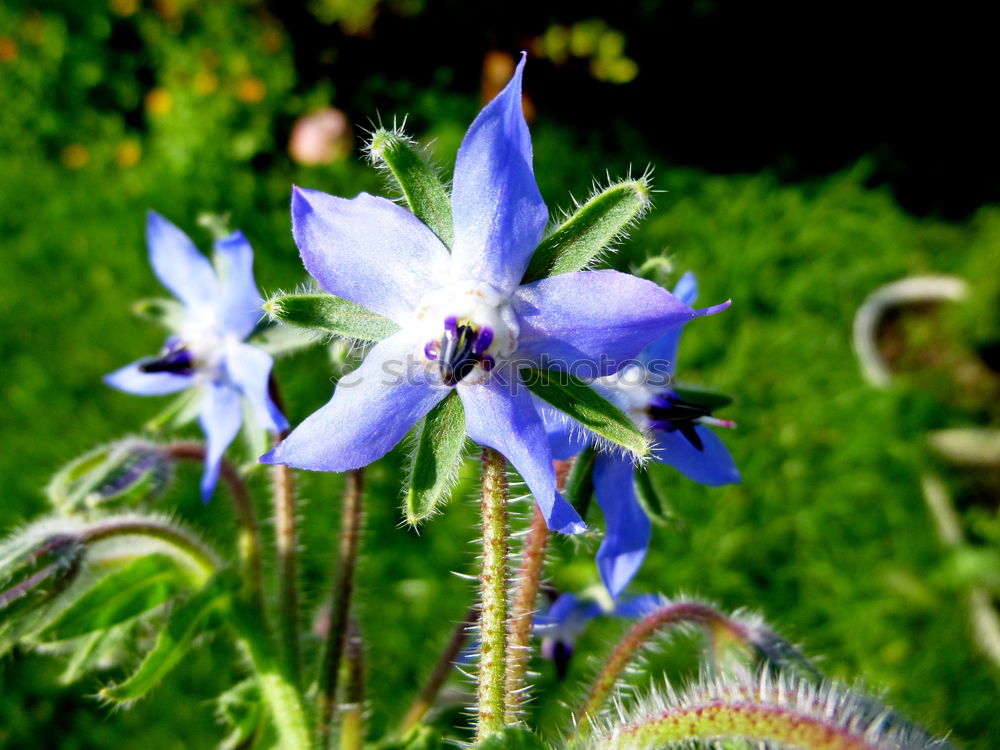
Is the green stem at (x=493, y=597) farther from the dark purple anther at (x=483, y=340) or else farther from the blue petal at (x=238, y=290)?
the blue petal at (x=238, y=290)

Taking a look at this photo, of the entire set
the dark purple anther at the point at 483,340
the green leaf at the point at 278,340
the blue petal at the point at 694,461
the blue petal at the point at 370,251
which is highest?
the green leaf at the point at 278,340

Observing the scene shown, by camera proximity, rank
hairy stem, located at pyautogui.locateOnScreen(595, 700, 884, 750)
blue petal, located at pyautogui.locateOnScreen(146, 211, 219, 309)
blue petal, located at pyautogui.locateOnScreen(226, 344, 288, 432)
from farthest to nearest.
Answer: blue petal, located at pyautogui.locateOnScreen(146, 211, 219, 309), blue petal, located at pyautogui.locateOnScreen(226, 344, 288, 432), hairy stem, located at pyautogui.locateOnScreen(595, 700, 884, 750)

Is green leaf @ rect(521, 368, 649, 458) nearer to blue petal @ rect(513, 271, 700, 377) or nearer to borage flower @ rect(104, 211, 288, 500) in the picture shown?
blue petal @ rect(513, 271, 700, 377)

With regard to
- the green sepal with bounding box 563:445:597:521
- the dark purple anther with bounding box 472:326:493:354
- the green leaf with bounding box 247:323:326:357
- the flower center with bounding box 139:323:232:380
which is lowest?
the green sepal with bounding box 563:445:597:521

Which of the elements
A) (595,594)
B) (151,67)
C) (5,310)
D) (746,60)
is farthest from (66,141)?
(595,594)

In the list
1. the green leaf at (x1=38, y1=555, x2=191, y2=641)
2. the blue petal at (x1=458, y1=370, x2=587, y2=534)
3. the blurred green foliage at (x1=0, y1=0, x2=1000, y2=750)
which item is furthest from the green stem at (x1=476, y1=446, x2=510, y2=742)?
the blurred green foliage at (x1=0, y1=0, x2=1000, y2=750)

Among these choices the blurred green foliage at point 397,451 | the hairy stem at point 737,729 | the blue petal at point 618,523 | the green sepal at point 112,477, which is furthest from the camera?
the blurred green foliage at point 397,451

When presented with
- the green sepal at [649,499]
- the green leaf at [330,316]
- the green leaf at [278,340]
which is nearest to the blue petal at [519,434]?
the green leaf at [330,316]
